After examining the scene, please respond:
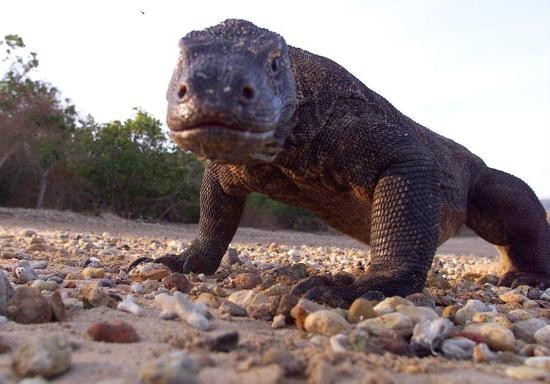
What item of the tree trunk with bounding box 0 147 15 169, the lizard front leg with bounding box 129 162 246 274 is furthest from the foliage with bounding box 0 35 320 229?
the lizard front leg with bounding box 129 162 246 274

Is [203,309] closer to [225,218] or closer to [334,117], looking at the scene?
[334,117]

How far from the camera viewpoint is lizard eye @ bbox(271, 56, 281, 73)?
3326 millimetres

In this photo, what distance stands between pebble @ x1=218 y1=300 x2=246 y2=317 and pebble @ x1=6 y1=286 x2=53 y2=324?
0.77 metres

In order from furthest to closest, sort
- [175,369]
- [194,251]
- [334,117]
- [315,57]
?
[194,251], [315,57], [334,117], [175,369]

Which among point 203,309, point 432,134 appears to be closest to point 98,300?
point 203,309

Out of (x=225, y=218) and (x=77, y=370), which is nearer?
(x=77, y=370)

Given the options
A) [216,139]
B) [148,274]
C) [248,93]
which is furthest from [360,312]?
[148,274]

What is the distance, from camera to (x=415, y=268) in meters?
3.62

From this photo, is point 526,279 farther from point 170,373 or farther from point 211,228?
point 170,373

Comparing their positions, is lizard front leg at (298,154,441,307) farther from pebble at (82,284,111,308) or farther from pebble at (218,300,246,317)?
pebble at (82,284,111,308)

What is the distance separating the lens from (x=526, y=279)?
594 centimetres

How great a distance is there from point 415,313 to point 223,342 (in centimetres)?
97

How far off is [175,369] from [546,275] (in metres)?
5.40

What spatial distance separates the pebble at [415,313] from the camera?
2.59 metres
